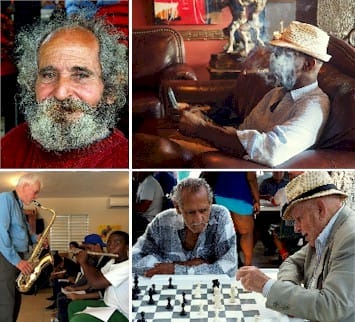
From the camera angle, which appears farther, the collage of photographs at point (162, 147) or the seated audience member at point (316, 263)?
the collage of photographs at point (162, 147)

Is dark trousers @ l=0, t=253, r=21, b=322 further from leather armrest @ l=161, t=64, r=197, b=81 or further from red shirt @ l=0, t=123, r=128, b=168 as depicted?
leather armrest @ l=161, t=64, r=197, b=81

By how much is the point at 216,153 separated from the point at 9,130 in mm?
741

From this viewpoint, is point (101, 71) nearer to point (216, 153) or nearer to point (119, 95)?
point (119, 95)

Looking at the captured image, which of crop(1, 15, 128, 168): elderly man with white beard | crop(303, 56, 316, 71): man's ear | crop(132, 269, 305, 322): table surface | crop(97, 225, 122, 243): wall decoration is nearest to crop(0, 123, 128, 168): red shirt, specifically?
crop(1, 15, 128, 168): elderly man with white beard

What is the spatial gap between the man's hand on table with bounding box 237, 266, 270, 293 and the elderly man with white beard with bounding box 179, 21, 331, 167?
38 cm

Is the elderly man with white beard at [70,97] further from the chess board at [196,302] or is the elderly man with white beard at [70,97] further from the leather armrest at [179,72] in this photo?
the chess board at [196,302]

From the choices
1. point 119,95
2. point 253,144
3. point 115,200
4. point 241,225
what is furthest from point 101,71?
point 241,225

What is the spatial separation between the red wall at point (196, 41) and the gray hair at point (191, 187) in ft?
1.21

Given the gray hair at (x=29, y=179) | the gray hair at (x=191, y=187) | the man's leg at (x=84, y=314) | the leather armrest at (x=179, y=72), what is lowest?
the man's leg at (x=84, y=314)

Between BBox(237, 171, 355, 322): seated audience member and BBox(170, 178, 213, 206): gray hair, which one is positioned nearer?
BBox(237, 171, 355, 322): seated audience member

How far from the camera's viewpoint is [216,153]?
6.64ft

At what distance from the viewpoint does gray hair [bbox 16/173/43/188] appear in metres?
2.02

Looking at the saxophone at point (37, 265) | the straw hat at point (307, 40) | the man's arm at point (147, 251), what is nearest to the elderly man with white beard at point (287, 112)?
the straw hat at point (307, 40)

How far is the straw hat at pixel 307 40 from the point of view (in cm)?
200
